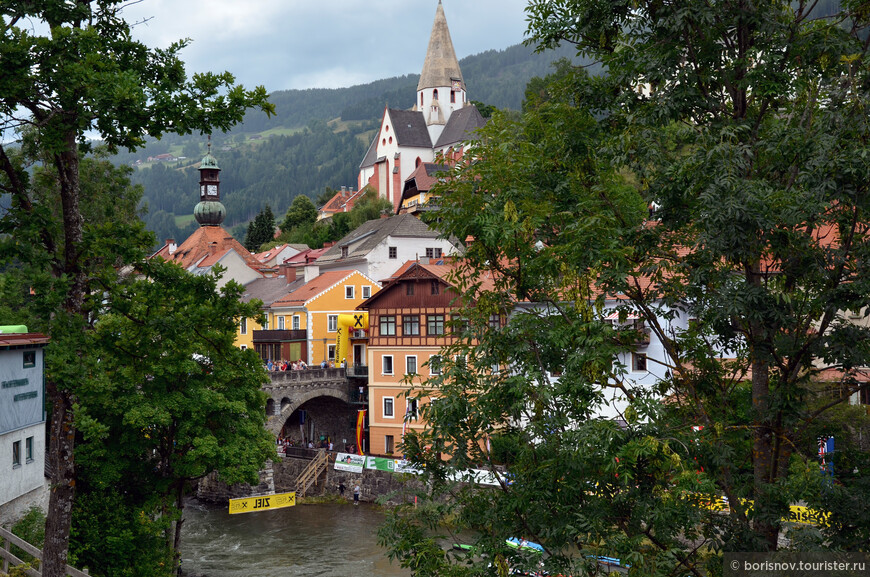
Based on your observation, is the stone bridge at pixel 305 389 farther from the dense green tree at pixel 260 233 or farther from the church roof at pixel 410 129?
the church roof at pixel 410 129

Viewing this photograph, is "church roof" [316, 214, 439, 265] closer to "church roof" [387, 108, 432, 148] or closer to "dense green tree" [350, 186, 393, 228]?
"dense green tree" [350, 186, 393, 228]

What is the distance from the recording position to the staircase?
4338 cm

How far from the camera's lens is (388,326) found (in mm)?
45031

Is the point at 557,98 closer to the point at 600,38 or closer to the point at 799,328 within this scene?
the point at 600,38

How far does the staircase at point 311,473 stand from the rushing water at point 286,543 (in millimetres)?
1571

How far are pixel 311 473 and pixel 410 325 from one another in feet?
30.9

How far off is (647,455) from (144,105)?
571 centimetres

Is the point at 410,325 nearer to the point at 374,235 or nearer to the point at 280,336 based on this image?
the point at 280,336

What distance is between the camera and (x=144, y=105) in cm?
768

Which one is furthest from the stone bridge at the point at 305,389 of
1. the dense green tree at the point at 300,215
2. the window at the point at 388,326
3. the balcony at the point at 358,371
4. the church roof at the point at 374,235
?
the dense green tree at the point at 300,215

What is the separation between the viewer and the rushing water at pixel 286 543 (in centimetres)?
3069

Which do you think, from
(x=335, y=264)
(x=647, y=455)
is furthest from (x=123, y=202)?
(x=647, y=455)

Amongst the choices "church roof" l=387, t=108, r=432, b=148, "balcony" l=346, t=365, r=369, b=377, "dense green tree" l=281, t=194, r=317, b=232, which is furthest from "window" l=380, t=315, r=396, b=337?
"church roof" l=387, t=108, r=432, b=148

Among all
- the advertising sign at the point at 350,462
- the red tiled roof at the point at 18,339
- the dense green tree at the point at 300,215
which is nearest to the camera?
the red tiled roof at the point at 18,339
